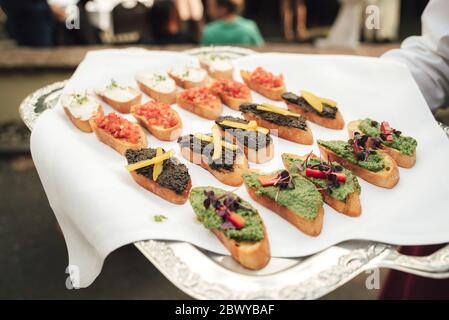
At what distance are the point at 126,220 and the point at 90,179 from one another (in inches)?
12.7

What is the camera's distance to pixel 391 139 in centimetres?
231

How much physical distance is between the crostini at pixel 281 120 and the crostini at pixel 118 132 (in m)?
0.64

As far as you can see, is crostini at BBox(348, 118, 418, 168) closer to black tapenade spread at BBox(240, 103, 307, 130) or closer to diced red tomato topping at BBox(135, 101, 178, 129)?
black tapenade spread at BBox(240, 103, 307, 130)

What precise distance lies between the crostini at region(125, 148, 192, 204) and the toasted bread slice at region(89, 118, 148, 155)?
0.10m

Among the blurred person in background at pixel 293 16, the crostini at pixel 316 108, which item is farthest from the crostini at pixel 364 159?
the blurred person in background at pixel 293 16

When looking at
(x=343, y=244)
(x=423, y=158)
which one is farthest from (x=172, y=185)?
(x=423, y=158)

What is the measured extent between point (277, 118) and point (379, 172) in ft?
2.35

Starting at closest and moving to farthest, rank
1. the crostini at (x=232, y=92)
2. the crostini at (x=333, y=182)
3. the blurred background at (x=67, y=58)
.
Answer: the crostini at (x=333, y=182) < the crostini at (x=232, y=92) < the blurred background at (x=67, y=58)

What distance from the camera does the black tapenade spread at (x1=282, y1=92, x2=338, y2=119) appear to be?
8.49 feet

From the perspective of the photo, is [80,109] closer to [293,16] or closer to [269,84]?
[269,84]

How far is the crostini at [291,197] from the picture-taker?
1.78 m

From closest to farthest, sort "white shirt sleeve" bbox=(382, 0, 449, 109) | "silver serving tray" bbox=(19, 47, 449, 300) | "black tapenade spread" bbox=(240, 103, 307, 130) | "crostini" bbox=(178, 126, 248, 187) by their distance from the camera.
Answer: "silver serving tray" bbox=(19, 47, 449, 300) → "crostini" bbox=(178, 126, 248, 187) → "white shirt sleeve" bbox=(382, 0, 449, 109) → "black tapenade spread" bbox=(240, 103, 307, 130)

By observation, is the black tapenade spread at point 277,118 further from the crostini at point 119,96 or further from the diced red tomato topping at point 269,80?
the crostini at point 119,96

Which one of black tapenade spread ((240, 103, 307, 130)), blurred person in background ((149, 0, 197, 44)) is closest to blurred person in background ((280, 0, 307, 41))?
blurred person in background ((149, 0, 197, 44))
